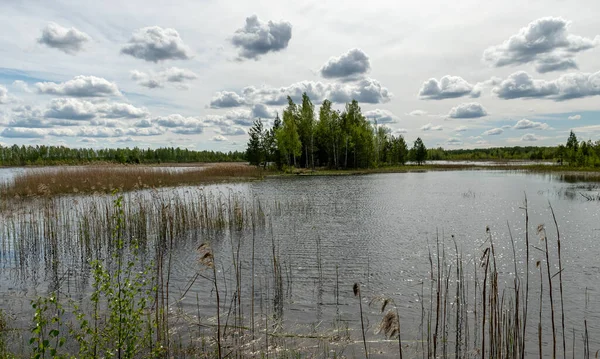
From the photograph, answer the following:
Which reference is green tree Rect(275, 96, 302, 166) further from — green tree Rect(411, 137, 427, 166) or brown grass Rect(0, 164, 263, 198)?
green tree Rect(411, 137, 427, 166)

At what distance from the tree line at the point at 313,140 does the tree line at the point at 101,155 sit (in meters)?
58.1

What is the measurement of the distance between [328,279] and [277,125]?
6303 cm

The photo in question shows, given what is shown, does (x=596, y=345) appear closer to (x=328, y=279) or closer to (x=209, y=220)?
(x=328, y=279)

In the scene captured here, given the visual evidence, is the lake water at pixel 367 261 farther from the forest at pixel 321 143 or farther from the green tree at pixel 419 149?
the green tree at pixel 419 149

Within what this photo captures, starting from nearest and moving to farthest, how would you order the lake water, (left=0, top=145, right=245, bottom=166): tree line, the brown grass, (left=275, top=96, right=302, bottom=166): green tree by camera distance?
1. the lake water
2. the brown grass
3. (left=275, top=96, right=302, bottom=166): green tree
4. (left=0, top=145, right=245, bottom=166): tree line

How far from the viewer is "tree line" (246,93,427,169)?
2559 inches

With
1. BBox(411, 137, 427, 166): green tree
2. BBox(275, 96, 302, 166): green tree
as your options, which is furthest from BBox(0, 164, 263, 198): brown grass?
BBox(411, 137, 427, 166): green tree

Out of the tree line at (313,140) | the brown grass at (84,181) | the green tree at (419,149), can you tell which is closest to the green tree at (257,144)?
the tree line at (313,140)

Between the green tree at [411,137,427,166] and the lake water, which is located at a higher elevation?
the green tree at [411,137,427,166]

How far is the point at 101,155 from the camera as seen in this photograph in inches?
6058

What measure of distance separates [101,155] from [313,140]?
11591 cm

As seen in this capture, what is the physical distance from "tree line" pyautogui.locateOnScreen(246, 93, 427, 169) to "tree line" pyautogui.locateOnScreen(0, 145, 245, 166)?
2289 inches

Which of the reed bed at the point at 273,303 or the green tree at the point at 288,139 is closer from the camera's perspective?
the reed bed at the point at 273,303

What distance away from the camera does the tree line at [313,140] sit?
65000 mm
